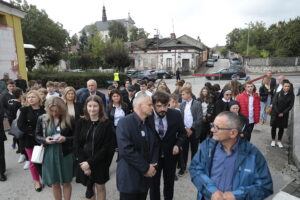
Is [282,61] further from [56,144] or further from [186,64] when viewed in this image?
[56,144]

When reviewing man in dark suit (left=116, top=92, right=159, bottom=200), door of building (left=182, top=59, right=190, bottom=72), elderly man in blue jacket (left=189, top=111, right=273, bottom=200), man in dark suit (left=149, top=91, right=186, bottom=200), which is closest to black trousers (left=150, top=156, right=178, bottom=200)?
man in dark suit (left=149, top=91, right=186, bottom=200)

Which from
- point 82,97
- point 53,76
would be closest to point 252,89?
point 82,97

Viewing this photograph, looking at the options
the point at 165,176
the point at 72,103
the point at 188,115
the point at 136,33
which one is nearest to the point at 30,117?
the point at 72,103

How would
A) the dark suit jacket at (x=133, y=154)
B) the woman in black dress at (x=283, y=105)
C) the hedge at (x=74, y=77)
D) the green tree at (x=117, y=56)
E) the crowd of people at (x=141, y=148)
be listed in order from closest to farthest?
the crowd of people at (x=141, y=148) → the dark suit jacket at (x=133, y=154) → the woman in black dress at (x=283, y=105) → the hedge at (x=74, y=77) → the green tree at (x=117, y=56)

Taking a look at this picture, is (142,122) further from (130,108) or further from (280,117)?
(280,117)

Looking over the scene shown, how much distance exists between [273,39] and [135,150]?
43737 mm

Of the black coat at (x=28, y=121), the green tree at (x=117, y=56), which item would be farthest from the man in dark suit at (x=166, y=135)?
the green tree at (x=117, y=56)

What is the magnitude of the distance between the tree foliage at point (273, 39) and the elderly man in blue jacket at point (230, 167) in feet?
110

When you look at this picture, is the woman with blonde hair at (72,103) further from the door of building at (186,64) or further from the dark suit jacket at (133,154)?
the door of building at (186,64)

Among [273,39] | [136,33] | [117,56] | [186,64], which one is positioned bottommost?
[186,64]

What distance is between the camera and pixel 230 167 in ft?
6.77

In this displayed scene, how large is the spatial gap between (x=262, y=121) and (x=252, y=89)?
3.84 m

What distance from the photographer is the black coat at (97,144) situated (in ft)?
9.53

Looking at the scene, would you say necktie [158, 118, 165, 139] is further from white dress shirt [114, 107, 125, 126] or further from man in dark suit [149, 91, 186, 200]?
white dress shirt [114, 107, 125, 126]
